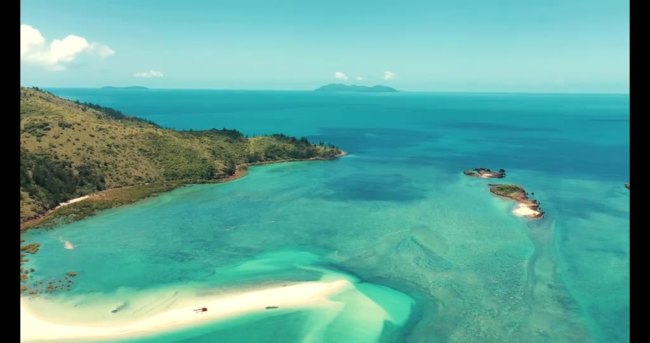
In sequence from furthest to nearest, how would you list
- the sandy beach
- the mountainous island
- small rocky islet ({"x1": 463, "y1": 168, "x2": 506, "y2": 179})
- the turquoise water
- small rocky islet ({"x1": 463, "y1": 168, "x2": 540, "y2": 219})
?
small rocky islet ({"x1": 463, "y1": 168, "x2": 506, "y2": 179})
the mountainous island
small rocky islet ({"x1": 463, "y1": 168, "x2": 540, "y2": 219})
the turquoise water
the sandy beach

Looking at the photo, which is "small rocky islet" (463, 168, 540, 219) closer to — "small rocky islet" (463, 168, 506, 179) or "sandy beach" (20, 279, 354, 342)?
"small rocky islet" (463, 168, 506, 179)

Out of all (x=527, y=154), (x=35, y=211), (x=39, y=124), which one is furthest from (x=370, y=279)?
(x=527, y=154)

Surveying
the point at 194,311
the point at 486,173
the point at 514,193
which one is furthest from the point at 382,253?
the point at 486,173

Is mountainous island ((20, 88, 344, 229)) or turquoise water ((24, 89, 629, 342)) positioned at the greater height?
mountainous island ((20, 88, 344, 229))

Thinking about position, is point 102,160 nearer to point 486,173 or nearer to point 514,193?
point 514,193

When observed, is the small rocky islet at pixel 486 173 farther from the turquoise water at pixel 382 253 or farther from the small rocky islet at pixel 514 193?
the turquoise water at pixel 382 253

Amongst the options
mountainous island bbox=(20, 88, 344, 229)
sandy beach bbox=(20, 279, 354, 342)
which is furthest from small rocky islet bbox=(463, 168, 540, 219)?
mountainous island bbox=(20, 88, 344, 229)

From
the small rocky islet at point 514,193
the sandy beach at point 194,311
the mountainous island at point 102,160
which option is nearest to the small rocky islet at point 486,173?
the small rocky islet at point 514,193
